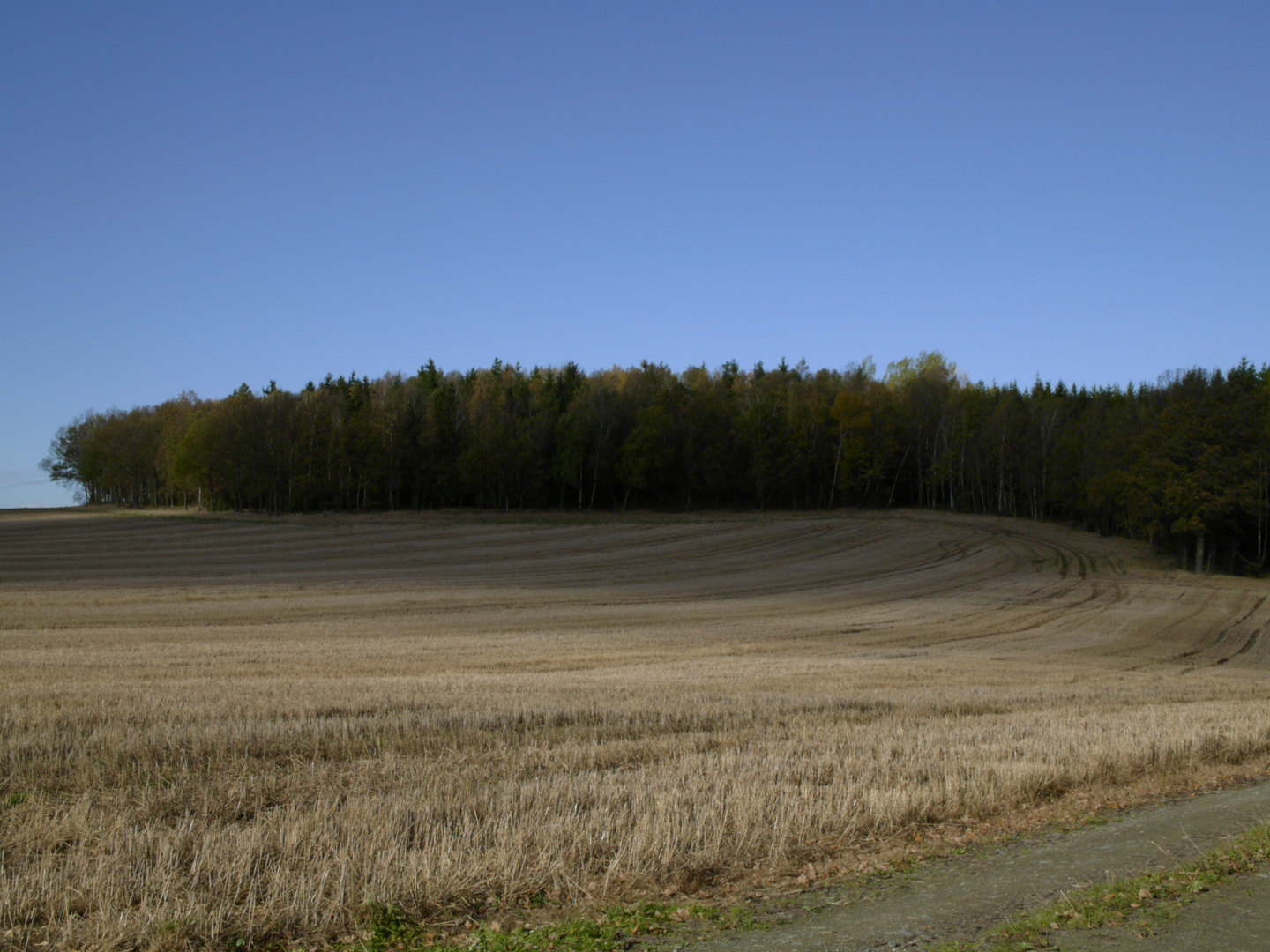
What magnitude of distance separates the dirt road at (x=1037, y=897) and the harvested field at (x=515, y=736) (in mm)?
917

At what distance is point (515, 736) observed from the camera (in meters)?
11.3

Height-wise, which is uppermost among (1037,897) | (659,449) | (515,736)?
(659,449)

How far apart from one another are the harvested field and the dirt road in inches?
36.1

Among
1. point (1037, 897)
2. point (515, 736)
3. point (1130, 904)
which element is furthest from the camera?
point (515, 736)

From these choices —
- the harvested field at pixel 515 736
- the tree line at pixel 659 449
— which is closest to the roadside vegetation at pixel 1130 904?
the harvested field at pixel 515 736

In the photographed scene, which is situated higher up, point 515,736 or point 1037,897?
point 1037,897

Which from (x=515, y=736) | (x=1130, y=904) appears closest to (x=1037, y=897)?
(x=1130, y=904)

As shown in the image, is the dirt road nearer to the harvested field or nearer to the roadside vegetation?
the roadside vegetation

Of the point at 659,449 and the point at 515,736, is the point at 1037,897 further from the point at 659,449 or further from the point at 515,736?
the point at 659,449

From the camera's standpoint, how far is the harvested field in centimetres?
612

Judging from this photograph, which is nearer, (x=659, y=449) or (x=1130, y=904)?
(x=1130, y=904)

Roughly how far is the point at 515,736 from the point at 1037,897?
688 centimetres

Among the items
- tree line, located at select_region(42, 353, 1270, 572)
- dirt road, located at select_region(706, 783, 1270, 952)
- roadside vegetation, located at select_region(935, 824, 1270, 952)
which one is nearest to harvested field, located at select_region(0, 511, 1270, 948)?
dirt road, located at select_region(706, 783, 1270, 952)

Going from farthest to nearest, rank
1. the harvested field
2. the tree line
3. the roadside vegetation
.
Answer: the tree line
the harvested field
the roadside vegetation
